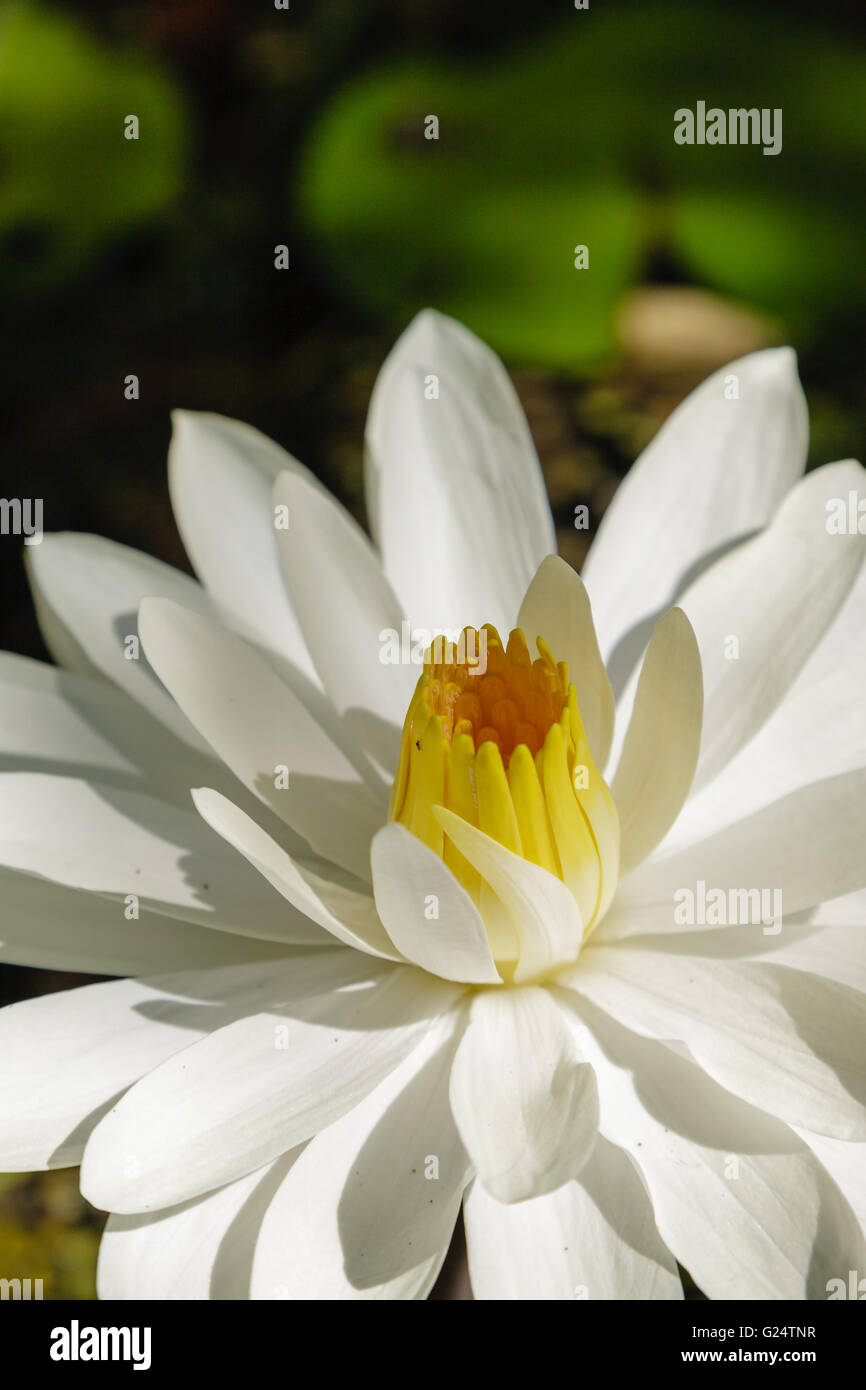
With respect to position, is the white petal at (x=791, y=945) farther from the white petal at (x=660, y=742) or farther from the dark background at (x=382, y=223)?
the dark background at (x=382, y=223)

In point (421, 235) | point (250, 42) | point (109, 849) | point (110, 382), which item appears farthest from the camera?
point (250, 42)

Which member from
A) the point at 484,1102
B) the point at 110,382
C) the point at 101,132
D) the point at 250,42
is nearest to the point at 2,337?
the point at 110,382

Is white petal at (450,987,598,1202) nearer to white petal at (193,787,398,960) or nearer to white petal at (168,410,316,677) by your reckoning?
white petal at (193,787,398,960)

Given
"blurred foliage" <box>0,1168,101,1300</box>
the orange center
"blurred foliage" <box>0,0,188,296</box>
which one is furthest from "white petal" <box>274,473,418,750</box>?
"blurred foliage" <box>0,0,188,296</box>

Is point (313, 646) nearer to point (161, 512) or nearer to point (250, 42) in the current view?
point (161, 512)

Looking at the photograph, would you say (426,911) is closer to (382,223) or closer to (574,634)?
(574,634)

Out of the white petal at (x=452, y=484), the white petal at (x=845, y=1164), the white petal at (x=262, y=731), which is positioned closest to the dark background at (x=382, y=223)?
the white petal at (x=452, y=484)

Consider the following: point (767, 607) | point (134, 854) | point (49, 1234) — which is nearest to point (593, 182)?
point (767, 607)
